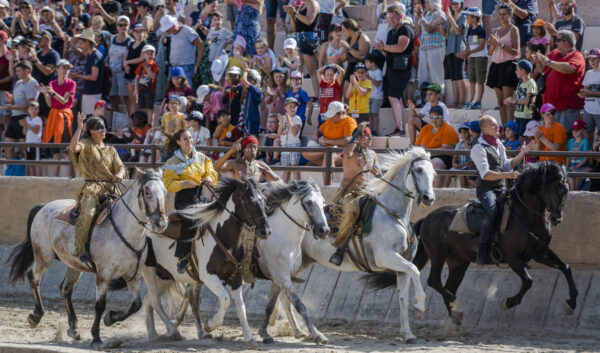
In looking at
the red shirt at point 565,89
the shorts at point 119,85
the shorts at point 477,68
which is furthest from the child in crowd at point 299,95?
the shorts at point 119,85

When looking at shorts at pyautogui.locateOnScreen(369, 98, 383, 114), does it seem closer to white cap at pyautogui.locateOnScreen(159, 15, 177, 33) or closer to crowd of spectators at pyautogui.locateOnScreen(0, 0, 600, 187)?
crowd of spectators at pyautogui.locateOnScreen(0, 0, 600, 187)

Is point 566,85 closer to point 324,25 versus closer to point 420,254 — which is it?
point 420,254

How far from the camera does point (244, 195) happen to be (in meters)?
12.4

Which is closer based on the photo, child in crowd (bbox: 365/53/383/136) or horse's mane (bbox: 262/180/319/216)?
horse's mane (bbox: 262/180/319/216)

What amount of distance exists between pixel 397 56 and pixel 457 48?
3.39 ft

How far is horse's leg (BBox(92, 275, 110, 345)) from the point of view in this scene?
12562mm

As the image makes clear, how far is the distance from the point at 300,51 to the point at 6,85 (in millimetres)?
6522

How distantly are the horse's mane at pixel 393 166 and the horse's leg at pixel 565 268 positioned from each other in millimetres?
1910

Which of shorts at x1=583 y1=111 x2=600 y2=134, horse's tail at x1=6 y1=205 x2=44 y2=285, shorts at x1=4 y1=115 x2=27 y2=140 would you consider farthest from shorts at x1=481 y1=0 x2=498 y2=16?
shorts at x1=4 y1=115 x2=27 y2=140

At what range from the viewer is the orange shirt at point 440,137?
1566 cm

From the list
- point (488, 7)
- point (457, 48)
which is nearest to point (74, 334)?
point (457, 48)

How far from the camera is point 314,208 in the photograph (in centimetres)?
1234

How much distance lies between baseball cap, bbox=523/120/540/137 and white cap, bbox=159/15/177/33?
26.0ft

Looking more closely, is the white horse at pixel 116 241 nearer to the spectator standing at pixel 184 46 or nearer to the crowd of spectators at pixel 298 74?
the crowd of spectators at pixel 298 74
